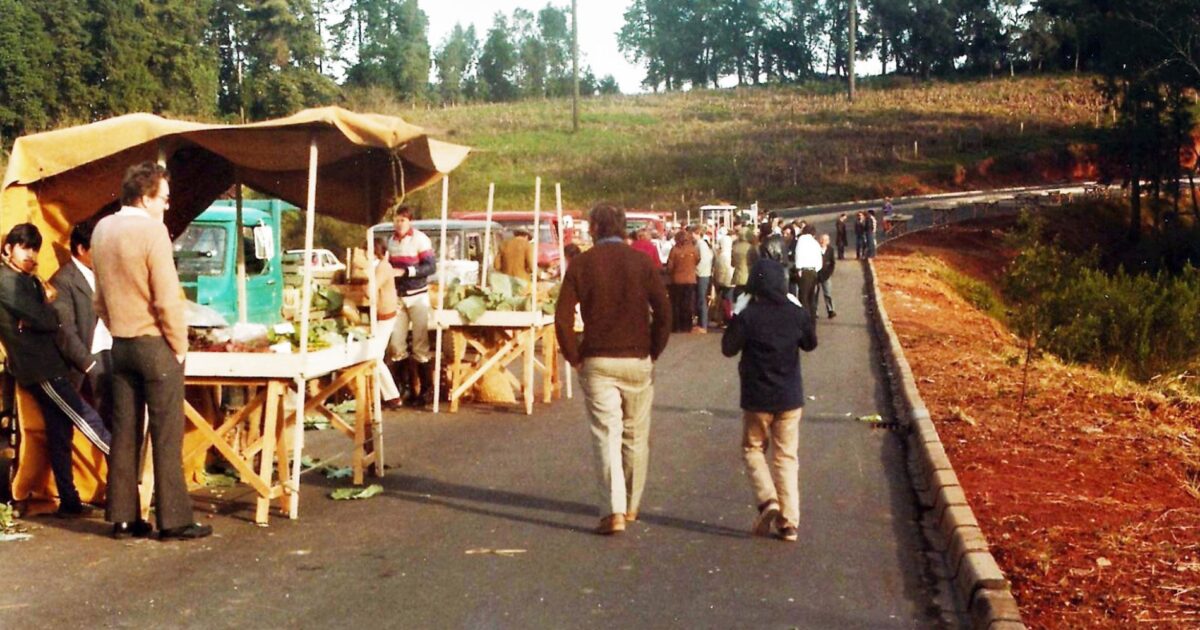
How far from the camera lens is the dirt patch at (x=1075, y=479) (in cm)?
714

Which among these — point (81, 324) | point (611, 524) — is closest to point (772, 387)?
point (611, 524)

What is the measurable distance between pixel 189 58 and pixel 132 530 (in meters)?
57.5

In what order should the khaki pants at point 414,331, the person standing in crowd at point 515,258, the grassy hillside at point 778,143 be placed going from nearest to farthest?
the khaki pants at point 414,331 < the person standing in crowd at point 515,258 < the grassy hillside at point 778,143

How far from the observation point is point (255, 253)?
18766mm

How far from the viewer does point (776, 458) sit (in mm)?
8508

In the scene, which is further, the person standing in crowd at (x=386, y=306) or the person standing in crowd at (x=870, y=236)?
the person standing in crowd at (x=870, y=236)

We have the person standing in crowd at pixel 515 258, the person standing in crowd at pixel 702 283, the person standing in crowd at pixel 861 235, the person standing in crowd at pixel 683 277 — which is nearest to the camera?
the person standing in crowd at pixel 515 258

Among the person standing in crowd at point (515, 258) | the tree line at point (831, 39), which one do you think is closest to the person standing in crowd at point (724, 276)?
the person standing in crowd at point (515, 258)

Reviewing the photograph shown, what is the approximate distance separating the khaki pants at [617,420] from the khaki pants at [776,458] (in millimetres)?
665

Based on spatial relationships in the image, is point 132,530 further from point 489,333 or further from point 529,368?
point 489,333

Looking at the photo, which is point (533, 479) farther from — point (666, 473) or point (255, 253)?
point (255, 253)

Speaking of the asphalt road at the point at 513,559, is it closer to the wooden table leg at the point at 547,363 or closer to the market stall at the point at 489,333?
the market stall at the point at 489,333

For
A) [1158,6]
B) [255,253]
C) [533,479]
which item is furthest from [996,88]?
[533,479]

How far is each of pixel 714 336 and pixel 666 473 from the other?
1383 cm
